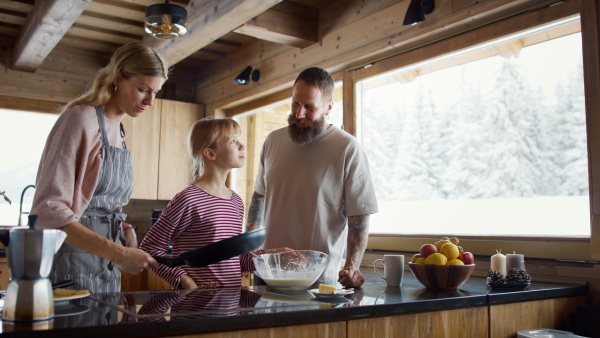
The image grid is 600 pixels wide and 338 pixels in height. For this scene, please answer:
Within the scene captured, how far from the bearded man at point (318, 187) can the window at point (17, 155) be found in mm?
3087

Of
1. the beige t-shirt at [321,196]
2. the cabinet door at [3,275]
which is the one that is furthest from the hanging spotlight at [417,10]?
the cabinet door at [3,275]

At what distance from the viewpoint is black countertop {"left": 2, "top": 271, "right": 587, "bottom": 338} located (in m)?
1.06

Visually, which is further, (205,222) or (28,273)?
(205,222)

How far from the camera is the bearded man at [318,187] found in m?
2.04

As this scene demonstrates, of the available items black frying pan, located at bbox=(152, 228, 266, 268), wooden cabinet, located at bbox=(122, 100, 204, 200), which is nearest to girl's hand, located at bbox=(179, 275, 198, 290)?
black frying pan, located at bbox=(152, 228, 266, 268)

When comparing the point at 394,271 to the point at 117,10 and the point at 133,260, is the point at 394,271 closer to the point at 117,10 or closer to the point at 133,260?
the point at 133,260

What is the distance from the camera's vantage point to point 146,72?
166 centimetres

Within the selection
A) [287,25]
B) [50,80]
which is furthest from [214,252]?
[50,80]

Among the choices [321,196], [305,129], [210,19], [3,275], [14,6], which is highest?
[14,6]

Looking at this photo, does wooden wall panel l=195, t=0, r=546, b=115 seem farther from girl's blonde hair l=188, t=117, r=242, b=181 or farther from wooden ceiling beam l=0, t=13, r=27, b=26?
wooden ceiling beam l=0, t=13, r=27, b=26

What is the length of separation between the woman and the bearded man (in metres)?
0.60

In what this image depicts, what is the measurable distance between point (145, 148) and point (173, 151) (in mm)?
251

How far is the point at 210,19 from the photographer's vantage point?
130 inches

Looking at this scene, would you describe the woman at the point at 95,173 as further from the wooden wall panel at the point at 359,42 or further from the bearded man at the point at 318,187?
the wooden wall panel at the point at 359,42
